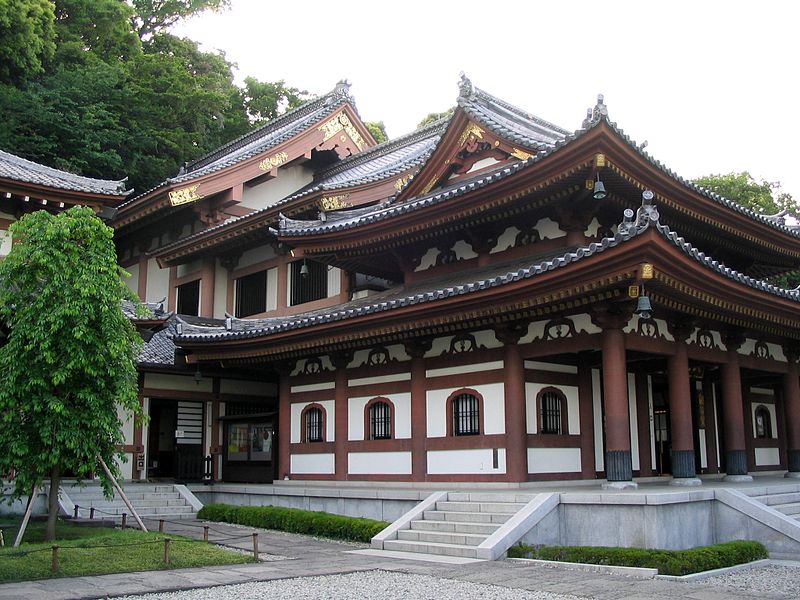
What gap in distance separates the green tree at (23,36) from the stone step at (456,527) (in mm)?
31956

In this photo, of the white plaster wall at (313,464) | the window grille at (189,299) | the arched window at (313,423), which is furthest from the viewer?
the window grille at (189,299)

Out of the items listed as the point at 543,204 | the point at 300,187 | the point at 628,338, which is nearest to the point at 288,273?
the point at 300,187

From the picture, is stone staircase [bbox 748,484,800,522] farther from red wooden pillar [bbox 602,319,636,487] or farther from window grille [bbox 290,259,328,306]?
window grille [bbox 290,259,328,306]

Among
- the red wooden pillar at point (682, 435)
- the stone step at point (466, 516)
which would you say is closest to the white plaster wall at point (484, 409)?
the stone step at point (466, 516)

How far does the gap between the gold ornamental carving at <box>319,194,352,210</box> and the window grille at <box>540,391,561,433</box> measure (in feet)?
29.9

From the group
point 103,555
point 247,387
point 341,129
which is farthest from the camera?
point 341,129

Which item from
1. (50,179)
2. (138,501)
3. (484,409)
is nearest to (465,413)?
(484,409)

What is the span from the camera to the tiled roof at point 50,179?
20062mm

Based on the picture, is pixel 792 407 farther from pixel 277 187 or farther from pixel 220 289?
pixel 277 187

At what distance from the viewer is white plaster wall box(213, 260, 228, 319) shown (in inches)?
1071

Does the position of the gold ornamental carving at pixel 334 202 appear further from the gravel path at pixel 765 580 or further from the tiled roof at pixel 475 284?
the gravel path at pixel 765 580

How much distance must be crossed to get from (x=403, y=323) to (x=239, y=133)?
118 ft

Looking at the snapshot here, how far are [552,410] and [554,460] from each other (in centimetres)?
104

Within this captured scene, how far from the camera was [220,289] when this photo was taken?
27.4 metres
